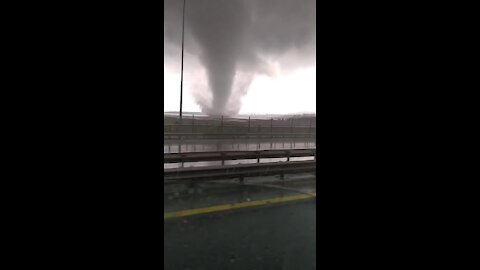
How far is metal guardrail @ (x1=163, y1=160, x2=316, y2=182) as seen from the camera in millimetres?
6012

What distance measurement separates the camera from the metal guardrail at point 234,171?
601 centimetres

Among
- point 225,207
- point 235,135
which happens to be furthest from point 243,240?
point 235,135

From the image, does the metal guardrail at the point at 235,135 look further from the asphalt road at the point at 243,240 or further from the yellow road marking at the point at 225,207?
the asphalt road at the point at 243,240

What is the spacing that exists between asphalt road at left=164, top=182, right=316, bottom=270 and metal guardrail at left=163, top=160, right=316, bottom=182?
86.6 inches

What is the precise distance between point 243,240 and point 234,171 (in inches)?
Answer: 142

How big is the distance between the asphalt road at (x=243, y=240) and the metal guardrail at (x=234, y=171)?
7.22ft

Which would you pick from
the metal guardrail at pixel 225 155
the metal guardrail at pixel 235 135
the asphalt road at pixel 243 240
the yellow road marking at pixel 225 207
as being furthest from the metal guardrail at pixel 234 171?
the metal guardrail at pixel 235 135

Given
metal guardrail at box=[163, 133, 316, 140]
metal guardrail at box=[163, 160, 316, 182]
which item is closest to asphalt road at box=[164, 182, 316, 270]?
metal guardrail at box=[163, 160, 316, 182]

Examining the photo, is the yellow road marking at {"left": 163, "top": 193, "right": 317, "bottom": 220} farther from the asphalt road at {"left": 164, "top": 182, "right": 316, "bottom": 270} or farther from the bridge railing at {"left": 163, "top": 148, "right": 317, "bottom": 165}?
the bridge railing at {"left": 163, "top": 148, "right": 317, "bottom": 165}
